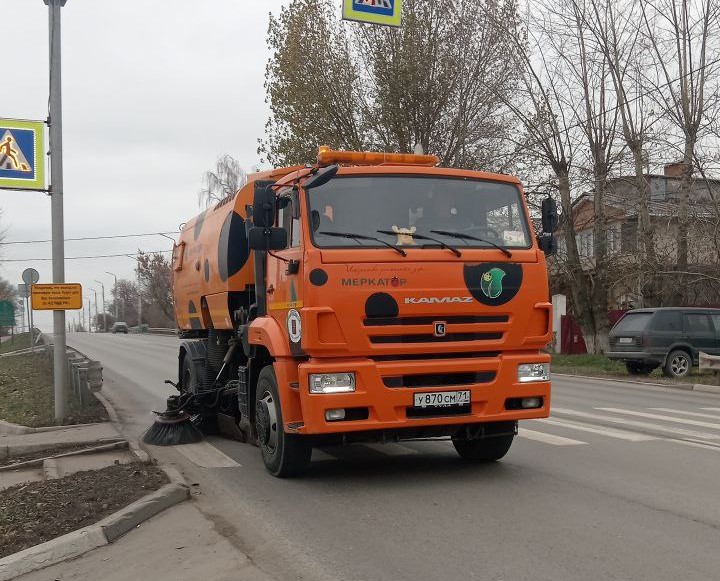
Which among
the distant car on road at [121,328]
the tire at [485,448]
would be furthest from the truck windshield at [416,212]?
the distant car on road at [121,328]

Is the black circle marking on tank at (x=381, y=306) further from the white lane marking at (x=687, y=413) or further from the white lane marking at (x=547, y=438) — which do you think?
the white lane marking at (x=687, y=413)

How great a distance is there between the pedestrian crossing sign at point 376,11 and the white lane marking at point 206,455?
573 cm

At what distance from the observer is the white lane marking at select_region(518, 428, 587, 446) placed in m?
9.02

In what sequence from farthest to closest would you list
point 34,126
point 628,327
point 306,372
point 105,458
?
point 628,327 < point 34,126 < point 105,458 < point 306,372

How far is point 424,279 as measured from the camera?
6496 millimetres

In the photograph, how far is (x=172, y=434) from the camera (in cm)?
955

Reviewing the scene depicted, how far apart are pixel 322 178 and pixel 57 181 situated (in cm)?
617

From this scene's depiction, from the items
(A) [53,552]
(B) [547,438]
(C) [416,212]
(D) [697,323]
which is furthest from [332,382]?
(D) [697,323]

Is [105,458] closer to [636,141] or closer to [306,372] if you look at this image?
[306,372]

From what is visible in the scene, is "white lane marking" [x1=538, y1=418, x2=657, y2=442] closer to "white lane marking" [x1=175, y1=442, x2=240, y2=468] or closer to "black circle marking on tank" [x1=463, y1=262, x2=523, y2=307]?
"black circle marking on tank" [x1=463, y1=262, x2=523, y2=307]

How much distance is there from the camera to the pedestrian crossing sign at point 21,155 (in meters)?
11.3

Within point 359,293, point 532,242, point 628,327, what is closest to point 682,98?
point 628,327

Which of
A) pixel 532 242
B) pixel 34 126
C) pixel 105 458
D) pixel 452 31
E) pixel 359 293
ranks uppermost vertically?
pixel 452 31

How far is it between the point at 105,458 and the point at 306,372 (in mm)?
3289
